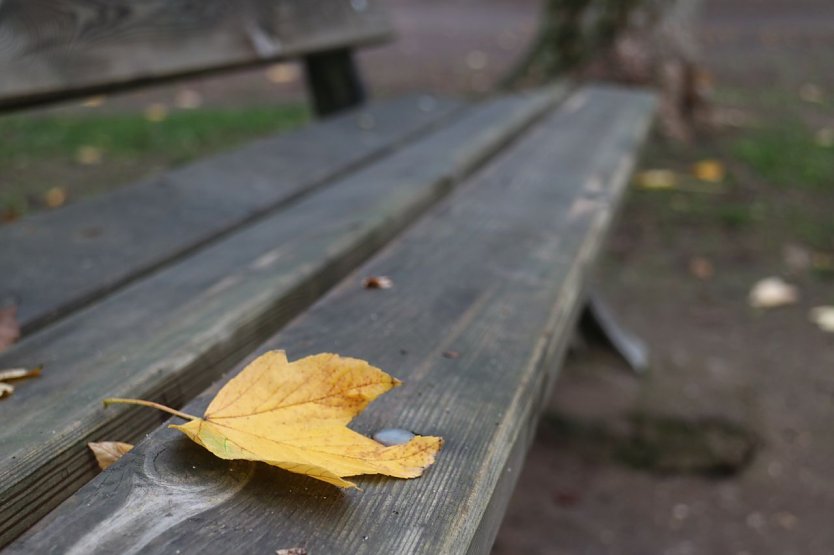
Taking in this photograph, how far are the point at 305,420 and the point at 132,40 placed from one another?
1142 millimetres

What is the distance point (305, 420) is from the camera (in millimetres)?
584

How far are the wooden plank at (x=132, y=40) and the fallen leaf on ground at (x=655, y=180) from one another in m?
1.75

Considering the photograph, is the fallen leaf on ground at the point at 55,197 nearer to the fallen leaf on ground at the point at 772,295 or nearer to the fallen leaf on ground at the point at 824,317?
the fallen leaf on ground at the point at 772,295

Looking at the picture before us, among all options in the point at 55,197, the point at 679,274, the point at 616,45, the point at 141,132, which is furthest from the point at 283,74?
the point at 679,274

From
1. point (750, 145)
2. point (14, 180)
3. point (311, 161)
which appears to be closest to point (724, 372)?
point (311, 161)

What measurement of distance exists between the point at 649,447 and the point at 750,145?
2418 millimetres

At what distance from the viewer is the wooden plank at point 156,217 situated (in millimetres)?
1012

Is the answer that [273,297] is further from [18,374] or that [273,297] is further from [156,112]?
[156,112]

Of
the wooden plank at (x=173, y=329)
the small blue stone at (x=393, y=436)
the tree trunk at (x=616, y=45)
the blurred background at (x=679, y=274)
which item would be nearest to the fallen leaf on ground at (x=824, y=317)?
the blurred background at (x=679, y=274)

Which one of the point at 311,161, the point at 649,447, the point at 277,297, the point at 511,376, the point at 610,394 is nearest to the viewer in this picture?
the point at 511,376

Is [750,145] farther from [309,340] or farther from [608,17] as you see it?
[309,340]

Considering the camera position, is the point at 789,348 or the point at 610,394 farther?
the point at 789,348

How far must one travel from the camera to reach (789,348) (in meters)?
2.25

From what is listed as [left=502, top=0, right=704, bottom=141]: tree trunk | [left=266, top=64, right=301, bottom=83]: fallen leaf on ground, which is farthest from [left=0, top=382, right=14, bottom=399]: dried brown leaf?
[left=266, top=64, right=301, bottom=83]: fallen leaf on ground
